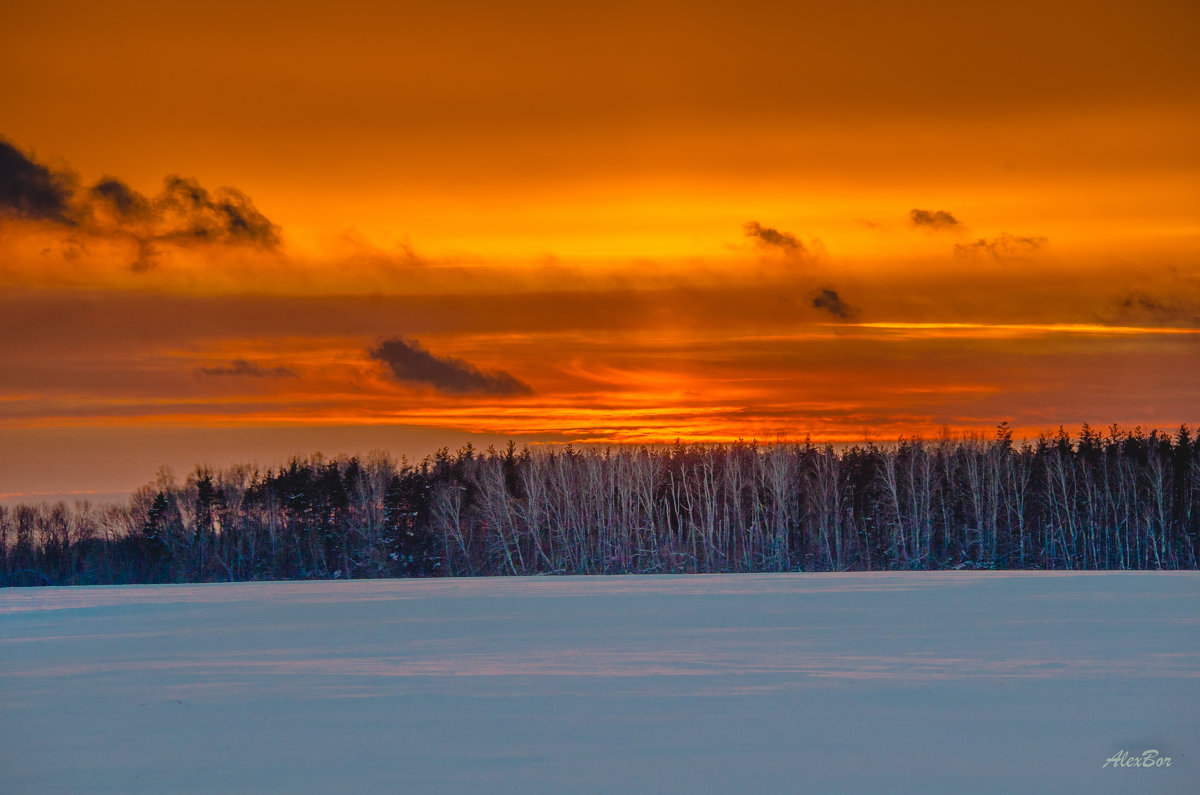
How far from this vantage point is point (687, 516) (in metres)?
97.4

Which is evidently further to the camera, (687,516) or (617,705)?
(687,516)

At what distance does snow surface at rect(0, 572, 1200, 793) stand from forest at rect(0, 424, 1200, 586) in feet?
185

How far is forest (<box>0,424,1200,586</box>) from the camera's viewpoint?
3349 inches

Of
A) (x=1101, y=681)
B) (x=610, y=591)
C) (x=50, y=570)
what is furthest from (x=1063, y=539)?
(x=50, y=570)

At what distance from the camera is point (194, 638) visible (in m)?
27.0

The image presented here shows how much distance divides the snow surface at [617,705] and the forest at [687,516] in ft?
185

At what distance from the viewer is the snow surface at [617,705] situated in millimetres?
11539

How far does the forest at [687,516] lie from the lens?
85062 mm

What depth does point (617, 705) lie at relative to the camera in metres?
15.3

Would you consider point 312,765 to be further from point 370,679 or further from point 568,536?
point 568,536

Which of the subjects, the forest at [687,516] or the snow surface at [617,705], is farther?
the forest at [687,516]

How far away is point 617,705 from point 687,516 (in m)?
82.7

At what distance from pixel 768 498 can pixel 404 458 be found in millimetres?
31983

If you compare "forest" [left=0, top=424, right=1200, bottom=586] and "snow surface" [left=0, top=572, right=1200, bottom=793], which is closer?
"snow surface" [left=0, top=572, right=1200, bottom=793]
